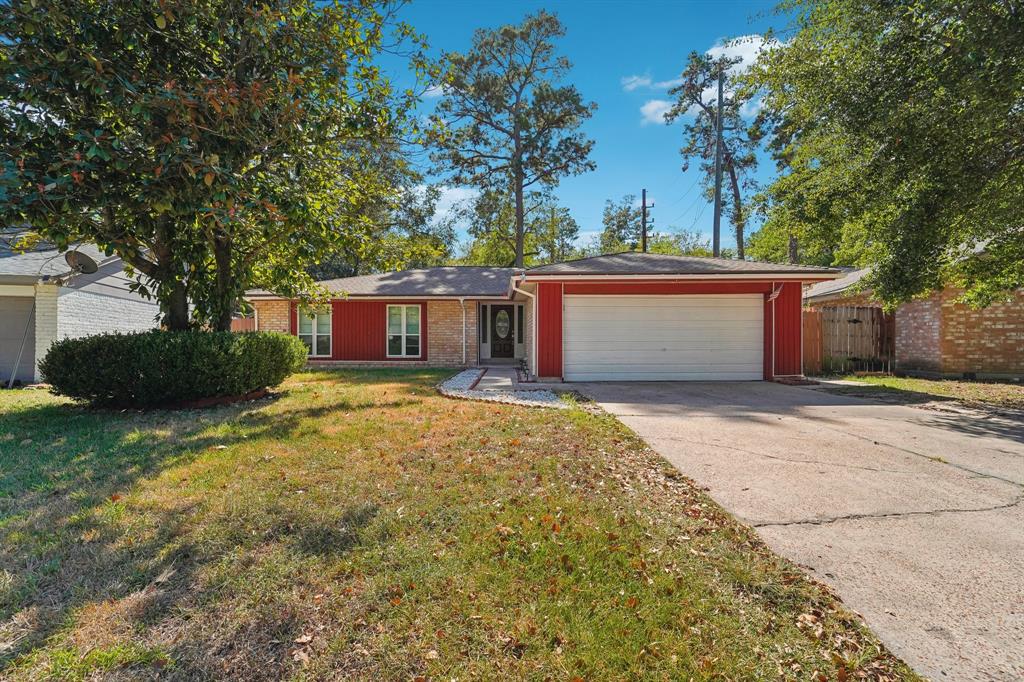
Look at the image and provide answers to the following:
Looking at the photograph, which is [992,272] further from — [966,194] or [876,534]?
[876,534]

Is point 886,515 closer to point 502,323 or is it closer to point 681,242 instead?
point 502,323

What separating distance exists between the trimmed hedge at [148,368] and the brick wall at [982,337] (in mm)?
16740

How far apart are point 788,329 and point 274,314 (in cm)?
1551

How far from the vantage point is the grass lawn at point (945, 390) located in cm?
869

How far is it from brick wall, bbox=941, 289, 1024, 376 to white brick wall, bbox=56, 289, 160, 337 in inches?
769

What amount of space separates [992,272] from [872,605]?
10930mm

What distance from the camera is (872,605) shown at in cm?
235

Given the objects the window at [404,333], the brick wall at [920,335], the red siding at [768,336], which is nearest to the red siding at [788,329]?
the red siding at [768,336]

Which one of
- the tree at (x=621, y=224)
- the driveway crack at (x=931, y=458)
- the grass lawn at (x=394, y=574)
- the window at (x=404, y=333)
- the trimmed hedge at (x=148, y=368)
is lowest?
the grass lawn at (x=394, y=574)

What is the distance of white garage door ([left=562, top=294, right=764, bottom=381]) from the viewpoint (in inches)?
438

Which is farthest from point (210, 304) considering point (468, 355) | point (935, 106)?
point (935, 106)

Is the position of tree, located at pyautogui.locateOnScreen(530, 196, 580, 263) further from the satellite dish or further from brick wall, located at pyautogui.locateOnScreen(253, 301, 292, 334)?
the satellite dish

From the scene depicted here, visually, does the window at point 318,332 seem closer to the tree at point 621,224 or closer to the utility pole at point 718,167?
the utility pole at point 718,167

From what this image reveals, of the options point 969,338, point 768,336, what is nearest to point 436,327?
point 768,336
